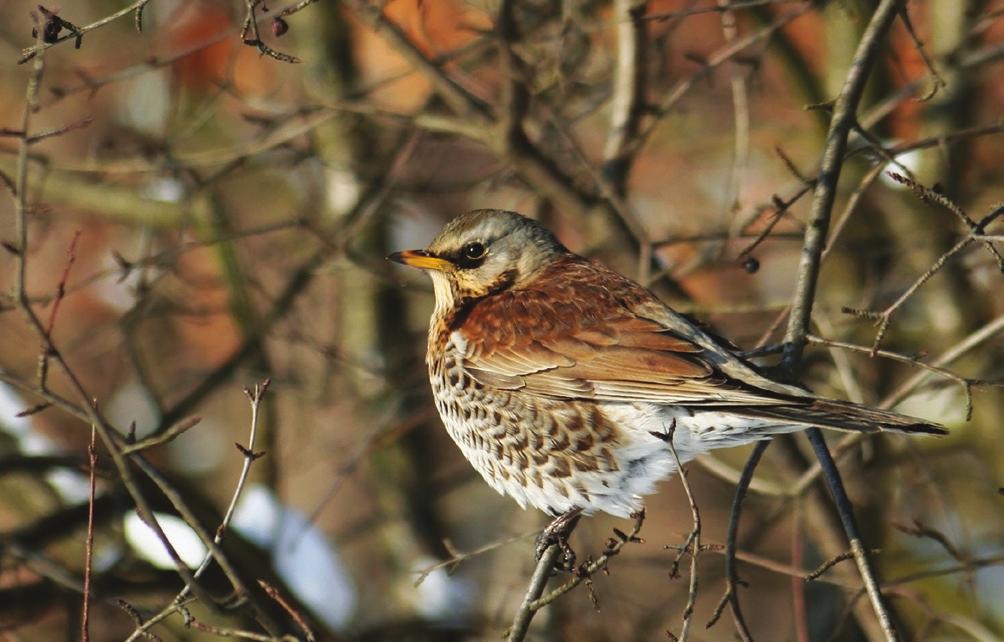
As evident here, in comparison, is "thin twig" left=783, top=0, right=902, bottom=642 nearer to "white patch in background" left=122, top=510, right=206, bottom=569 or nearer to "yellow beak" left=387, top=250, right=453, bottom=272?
"yellow beak" left=387, top=250, right=453, bottom=272

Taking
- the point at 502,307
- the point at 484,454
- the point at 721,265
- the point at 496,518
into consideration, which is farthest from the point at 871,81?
the point at 496,518

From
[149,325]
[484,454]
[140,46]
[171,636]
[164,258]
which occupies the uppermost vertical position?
[140,46]

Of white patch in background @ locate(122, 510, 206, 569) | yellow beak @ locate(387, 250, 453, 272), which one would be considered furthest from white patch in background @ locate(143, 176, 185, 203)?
yellow beak @ locate(387, 250, 453, 272)

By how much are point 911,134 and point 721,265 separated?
216cm

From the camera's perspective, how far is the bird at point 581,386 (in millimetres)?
3760

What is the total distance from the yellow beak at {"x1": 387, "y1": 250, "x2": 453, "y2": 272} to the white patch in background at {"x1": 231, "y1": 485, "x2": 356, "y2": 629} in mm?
1702

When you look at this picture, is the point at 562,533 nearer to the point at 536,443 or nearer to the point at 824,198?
the point at 536,443

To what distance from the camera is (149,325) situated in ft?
26.6

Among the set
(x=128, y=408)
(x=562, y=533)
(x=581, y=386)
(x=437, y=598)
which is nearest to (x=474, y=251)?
(x=581, y=386)

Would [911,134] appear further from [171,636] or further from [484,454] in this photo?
[171,636]

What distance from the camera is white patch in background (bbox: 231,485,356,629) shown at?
580 cm

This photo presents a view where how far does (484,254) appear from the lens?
4.61 m

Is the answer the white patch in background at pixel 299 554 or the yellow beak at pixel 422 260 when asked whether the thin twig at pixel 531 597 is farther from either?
the white patch in background at pixel 299 554

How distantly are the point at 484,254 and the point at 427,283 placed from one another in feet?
4.91
